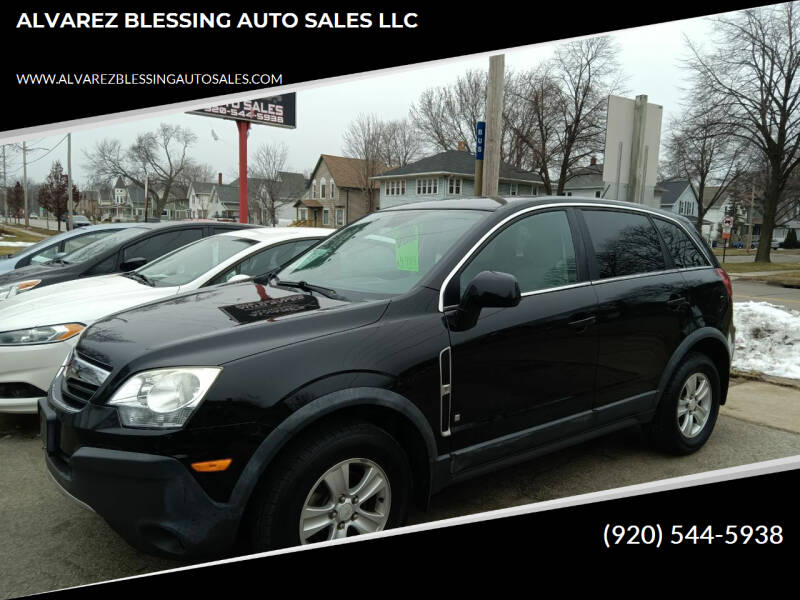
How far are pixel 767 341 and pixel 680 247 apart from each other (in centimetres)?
395

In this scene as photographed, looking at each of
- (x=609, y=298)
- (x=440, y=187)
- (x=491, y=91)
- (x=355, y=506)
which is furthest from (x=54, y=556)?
(x=440, y=187)

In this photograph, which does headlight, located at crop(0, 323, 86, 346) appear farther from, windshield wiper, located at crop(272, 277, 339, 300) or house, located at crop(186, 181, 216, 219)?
house, located at crop(186, 181, 216, 219)

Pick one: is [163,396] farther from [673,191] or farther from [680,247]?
[673,191]

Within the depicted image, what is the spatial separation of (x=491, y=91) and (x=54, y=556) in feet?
25.3

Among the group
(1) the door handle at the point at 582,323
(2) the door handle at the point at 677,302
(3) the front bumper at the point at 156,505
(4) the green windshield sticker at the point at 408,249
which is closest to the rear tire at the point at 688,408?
(2) the door handle at the point at 677,302

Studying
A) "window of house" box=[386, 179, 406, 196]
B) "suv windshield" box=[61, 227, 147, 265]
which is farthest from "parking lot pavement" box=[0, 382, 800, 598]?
"window of house" box=[386, 179, 406, 196]

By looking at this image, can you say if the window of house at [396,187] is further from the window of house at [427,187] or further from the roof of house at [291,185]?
the roof of house at [291,185]

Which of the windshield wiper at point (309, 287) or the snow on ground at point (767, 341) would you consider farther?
the snow on ground at point (767, 341)

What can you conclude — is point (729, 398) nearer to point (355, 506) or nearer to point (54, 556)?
point (355, 506)

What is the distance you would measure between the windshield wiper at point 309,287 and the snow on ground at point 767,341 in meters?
5.48

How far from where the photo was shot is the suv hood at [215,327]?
2502mm

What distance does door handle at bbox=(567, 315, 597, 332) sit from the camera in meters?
3.49

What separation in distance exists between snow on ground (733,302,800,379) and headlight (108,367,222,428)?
635 centimetres

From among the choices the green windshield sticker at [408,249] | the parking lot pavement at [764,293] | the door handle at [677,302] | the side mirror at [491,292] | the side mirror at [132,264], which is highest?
the green windshield sticker at [408,249]
